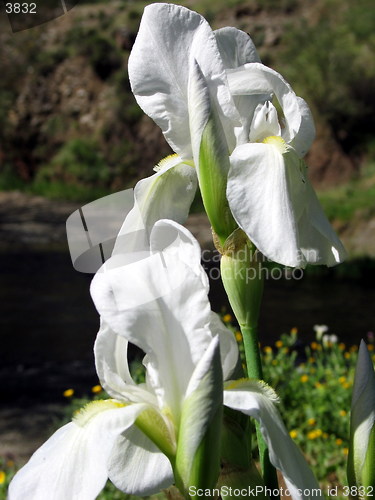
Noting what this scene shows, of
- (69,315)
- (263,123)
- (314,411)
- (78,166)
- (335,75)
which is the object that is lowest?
(78,166)

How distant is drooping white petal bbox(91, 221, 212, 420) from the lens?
581 mm

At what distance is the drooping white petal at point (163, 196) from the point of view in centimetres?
76

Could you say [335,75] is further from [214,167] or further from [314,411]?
[214,167]

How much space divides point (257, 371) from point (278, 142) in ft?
0.81

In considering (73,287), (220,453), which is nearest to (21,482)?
(220,453)

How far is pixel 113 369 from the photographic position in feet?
2.08

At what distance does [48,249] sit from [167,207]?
749cm

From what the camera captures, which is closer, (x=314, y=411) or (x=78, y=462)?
(x=78, y=462)

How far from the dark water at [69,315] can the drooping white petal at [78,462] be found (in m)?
3.02

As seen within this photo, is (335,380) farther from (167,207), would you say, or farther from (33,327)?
(33,327)

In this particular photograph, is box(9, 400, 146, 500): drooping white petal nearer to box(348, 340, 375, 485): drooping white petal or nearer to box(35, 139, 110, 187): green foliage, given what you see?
box(348, 340, 375, 485): drooping white petal

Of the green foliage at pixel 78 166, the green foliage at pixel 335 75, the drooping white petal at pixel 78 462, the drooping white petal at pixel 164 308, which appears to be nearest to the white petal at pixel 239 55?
the drooping white petal at pixel 164 308

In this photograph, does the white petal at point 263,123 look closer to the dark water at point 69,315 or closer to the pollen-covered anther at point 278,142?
the pollen-covered anther at point 278,142

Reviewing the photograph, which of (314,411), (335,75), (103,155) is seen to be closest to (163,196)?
(314,411)
